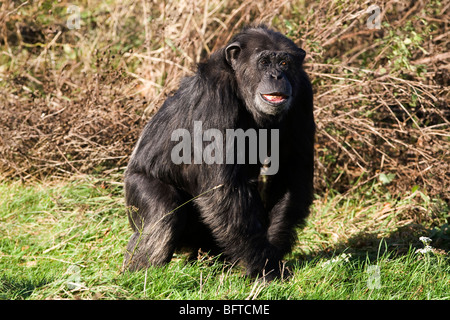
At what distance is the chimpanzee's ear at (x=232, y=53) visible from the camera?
5.26m

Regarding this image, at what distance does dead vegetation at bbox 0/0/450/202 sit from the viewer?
7.00m

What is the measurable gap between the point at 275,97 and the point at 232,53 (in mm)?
606

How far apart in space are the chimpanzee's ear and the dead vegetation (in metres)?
2.04

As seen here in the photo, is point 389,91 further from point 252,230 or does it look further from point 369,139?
point 252,230

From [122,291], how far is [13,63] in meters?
5.80

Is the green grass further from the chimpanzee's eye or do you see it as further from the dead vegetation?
the chimpanzee's eye

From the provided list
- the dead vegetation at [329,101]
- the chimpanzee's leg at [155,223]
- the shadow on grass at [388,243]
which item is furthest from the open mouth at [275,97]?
the dead vegetation at [329,101]

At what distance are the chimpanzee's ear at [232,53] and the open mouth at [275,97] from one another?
450 millimetres

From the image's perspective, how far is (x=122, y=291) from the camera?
4156 millimetres

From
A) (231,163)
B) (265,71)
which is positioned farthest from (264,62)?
(231,163)

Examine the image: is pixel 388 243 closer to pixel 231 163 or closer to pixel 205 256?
pixel 205 256

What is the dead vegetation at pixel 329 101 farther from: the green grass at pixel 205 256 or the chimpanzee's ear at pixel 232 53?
the chimpanzee's ear at pixel 232 53

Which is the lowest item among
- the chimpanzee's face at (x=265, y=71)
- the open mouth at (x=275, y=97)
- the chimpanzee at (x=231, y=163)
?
the chimpanzee at (x=231, y=163)

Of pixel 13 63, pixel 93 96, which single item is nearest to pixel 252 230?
pixel 93 96
